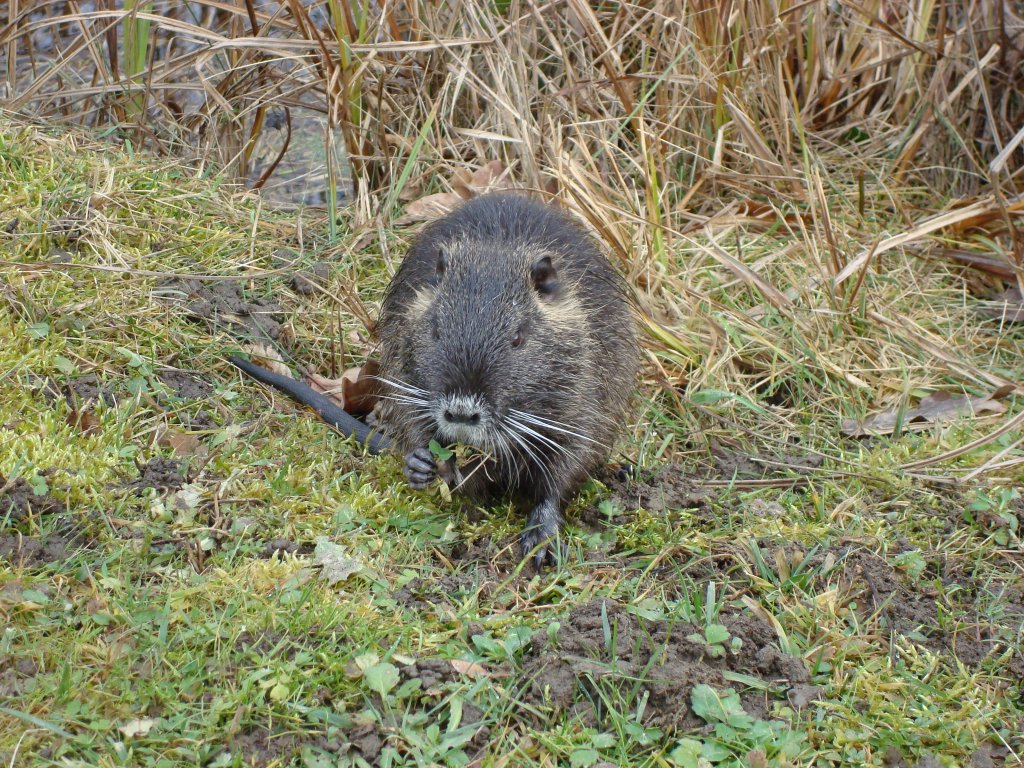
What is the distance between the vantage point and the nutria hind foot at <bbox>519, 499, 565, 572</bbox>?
3.47 m

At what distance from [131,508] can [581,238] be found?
75.1 inches

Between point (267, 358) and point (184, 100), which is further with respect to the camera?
point (184, 100)

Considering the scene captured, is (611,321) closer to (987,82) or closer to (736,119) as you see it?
(736,119)

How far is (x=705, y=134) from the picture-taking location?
5.75 metres

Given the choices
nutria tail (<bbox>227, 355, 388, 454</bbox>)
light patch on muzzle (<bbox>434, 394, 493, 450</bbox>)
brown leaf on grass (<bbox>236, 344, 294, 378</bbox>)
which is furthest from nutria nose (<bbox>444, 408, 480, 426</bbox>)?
brown leaf on grass (<bbox>236, 344, 294, 378</bbox>)

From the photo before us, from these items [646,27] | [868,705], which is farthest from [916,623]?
[646,27]

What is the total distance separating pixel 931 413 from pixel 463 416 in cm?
233

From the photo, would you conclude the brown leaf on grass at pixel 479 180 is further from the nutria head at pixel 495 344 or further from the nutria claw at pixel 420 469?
the nutria claw at pixel 420 469

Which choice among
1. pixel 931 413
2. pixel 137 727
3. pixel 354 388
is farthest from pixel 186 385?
pixel 931 413

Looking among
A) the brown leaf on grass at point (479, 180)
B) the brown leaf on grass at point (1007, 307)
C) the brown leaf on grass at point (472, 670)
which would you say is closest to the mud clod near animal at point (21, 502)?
the brown leaf on grass at point (472, 670)

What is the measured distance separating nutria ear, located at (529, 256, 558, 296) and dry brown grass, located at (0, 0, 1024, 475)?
107cm

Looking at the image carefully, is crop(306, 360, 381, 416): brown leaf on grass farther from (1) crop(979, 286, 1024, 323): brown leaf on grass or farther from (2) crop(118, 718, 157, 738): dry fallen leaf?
(1) crop(979, 286, 1024, 323): brown leaf on grass

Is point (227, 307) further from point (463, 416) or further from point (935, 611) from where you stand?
point (935, 611)

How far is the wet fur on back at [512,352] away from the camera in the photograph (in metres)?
3.51
